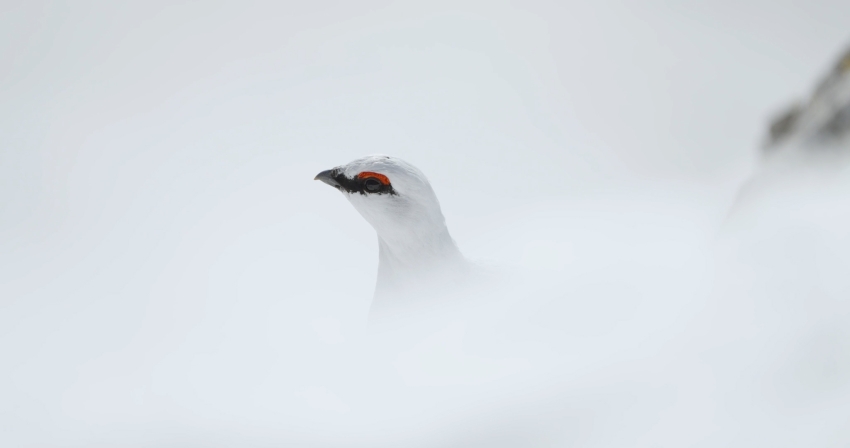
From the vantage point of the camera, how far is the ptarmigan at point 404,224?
8.29 ft

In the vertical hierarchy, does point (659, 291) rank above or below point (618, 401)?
above

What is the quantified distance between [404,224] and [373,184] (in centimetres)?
22

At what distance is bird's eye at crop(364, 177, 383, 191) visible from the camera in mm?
2531

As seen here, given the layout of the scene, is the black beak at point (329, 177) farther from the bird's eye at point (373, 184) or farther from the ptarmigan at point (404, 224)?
the bird's eye at point (373, 184)

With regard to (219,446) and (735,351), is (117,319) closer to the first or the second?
(219,446)

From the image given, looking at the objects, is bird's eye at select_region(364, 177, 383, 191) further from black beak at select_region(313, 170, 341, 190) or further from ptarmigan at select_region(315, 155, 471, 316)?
black beak at select_region(313, 170, 341, 190)

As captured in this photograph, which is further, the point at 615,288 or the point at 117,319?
the point at 117,319

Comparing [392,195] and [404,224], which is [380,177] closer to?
[392,195]

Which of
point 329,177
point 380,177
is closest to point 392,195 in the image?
point 380,177

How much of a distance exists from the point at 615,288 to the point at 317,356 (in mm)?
→ 1163

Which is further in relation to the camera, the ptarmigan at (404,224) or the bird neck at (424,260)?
the bird neck at (424,260)

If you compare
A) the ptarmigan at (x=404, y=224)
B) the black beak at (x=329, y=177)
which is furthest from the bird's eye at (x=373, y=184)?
the black beak at (x=329, y=177)

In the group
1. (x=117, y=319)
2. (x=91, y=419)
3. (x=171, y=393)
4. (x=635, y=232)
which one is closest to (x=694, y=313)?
(x=171, y=393)

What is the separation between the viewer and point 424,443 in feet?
5.15
